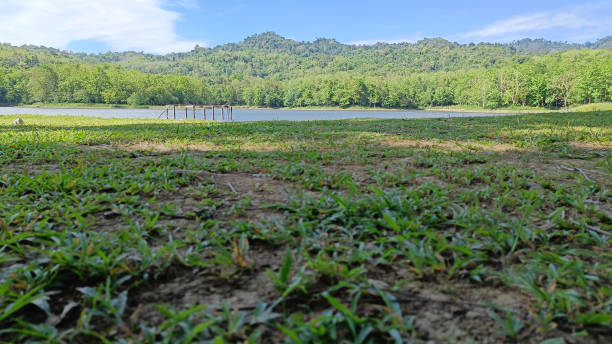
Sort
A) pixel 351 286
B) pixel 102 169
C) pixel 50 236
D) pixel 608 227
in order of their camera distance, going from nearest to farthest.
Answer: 1. pixel 351 286
2. pixel 50 236
3. pixel 608 227
4. pixel 102 169

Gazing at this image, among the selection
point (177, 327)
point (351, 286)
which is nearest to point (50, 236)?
point (177, 327)

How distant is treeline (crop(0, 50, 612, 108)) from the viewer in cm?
6016

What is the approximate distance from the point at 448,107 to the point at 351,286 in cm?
8620

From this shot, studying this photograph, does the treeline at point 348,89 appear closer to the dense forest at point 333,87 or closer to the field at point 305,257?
the dense forest at point 333,87

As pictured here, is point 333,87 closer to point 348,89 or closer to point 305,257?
point 348,89

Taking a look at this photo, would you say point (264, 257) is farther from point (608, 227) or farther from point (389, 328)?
point (608, 227)

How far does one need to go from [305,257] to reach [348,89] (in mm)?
82871

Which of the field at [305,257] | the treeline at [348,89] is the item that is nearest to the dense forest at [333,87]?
the treeline at [348,89]

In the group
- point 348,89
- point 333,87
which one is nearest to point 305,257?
point 348,89

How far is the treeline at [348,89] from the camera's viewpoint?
60.2 meters

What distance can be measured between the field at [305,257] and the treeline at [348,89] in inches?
2773

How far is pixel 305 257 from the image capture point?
4.39ft

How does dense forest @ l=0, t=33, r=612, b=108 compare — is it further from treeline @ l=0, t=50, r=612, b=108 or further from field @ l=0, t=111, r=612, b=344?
field @ l=0, t=111, r=612, b=344

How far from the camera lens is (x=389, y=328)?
926mm
